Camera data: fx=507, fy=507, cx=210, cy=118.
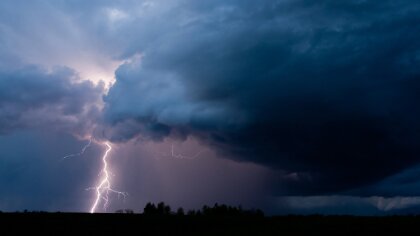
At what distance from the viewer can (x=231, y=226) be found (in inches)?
1800

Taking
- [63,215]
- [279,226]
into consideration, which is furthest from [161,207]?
[279,226]

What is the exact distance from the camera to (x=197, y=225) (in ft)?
153

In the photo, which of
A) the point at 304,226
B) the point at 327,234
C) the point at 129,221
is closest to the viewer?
the point at 327,234

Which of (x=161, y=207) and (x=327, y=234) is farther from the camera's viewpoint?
(x=161, y=207)

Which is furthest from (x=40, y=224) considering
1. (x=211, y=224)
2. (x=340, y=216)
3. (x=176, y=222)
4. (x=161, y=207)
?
(x=161, y=207)

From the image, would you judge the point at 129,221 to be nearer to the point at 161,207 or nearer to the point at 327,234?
the point at 327,234

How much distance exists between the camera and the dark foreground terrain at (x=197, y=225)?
41.0 meters

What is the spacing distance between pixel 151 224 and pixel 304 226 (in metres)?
13.6

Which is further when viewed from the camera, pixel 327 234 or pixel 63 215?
pixel 63 215

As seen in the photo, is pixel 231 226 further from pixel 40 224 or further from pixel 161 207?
pixel 161 207

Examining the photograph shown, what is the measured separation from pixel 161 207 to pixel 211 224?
49778 mm

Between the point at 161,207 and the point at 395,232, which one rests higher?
the point at 161,207

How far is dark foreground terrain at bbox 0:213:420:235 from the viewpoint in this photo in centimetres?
4097

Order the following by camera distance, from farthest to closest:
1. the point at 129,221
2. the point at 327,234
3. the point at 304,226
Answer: the point at 129,221
the point at 304,226
the point at 327,234
